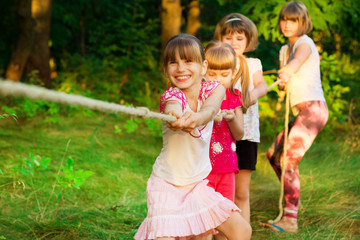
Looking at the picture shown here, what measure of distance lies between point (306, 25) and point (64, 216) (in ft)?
7.98

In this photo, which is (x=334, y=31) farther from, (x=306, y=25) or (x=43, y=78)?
(x=43, y=78)

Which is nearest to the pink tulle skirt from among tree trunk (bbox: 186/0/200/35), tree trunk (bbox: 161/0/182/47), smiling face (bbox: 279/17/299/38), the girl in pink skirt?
the girl in pink skirt

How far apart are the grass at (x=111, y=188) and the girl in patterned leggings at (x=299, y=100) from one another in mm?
256

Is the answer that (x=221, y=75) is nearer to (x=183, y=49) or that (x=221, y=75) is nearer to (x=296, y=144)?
(x=183, y=49)

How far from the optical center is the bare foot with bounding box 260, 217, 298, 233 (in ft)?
12.1

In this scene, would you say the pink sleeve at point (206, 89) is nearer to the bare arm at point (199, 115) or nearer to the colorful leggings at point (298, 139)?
the bare arm at point (199, 115)

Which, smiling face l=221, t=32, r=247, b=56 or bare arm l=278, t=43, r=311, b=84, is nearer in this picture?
smiling face l=221, t=32, r=247, b=56

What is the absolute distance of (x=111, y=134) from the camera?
6.88 meters

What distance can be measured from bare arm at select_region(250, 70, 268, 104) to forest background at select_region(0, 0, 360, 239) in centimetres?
110

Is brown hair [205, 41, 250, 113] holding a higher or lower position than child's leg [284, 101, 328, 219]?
higher

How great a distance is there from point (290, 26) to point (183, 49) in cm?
179

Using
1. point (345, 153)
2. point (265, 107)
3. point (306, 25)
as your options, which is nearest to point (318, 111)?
point (306, 25)

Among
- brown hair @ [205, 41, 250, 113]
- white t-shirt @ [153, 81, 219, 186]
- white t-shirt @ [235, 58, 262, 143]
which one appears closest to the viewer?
white t-shirt @ [153, 81, 219, 186]

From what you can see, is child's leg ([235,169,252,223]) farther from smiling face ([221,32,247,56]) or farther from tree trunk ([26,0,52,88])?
tree trunk ([26,0,52,88])
